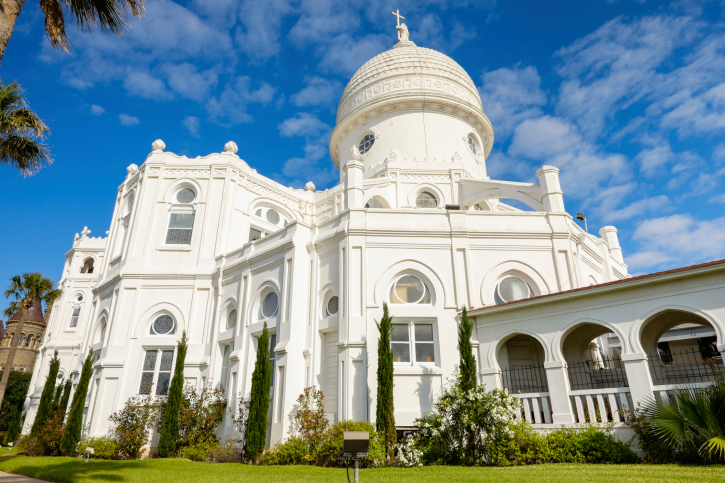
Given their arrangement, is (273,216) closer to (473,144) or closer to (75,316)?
(473,144)

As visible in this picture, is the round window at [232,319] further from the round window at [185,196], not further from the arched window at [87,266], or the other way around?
the arched window at [87,266]

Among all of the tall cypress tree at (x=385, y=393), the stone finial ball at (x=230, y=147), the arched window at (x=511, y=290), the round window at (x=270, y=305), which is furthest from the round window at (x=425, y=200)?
the tall cypress tree at (x=385, y=393)

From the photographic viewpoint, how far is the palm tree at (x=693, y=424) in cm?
979

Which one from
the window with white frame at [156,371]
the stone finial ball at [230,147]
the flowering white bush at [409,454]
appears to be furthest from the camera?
the stone finial ball at [230,147]

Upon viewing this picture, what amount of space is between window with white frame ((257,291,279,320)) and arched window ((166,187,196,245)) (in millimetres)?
6767

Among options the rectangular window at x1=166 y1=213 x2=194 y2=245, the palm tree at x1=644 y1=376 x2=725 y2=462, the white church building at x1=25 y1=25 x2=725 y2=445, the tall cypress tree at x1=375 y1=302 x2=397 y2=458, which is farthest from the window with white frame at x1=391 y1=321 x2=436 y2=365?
the rectangular window at x1=166 y1=213 x2=194 y2=245

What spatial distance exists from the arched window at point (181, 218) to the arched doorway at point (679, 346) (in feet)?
70.2

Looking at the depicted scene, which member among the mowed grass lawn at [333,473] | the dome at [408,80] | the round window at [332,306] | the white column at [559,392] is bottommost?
the mowed grass lawn at [333,473]

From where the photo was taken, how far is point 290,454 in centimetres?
1538

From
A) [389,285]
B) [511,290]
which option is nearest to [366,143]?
[389,285]

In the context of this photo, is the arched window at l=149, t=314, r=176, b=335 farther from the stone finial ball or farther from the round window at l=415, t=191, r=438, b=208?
the round window at l=415, t=191, r=438, b=208

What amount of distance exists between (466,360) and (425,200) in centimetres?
1290

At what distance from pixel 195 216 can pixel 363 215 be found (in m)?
11.3

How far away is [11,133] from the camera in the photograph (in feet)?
41.2
